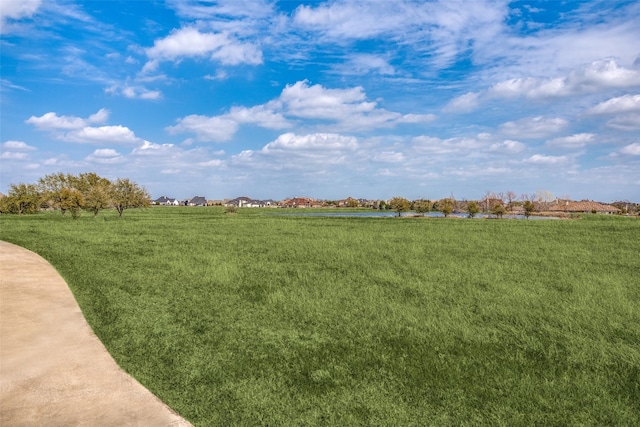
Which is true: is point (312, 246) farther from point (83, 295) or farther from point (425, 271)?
point (83, 295)

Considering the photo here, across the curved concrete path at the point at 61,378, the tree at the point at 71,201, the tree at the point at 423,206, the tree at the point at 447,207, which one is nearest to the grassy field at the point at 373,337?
the curved concrete path at the point at 61,378

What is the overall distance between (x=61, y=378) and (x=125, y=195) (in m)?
47.0

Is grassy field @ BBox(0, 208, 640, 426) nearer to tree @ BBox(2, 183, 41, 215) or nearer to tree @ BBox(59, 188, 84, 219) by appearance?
tree @ BBox(59, 188, 84, 219)

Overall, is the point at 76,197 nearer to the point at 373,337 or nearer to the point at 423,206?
the point at 373,337

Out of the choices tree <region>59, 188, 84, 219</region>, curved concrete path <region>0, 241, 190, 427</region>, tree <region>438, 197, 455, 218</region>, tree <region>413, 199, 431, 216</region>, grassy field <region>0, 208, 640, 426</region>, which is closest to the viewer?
curved concrete path <region>0, 241, 190, 427</region>

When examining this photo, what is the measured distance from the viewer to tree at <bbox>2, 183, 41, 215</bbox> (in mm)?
46572

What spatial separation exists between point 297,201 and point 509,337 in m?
182

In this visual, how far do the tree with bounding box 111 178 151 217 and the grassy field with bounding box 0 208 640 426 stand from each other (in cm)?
3612

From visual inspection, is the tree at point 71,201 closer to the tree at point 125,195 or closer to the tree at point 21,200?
the tree at point 125,195

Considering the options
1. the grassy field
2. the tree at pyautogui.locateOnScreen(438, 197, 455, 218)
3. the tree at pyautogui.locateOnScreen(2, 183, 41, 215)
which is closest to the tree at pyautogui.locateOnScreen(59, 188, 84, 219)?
the tree at pyautogui.locateOnScreen(2, 183, 41, 215)

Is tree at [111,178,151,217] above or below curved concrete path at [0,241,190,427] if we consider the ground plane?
above

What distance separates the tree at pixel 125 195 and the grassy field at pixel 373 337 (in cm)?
3612

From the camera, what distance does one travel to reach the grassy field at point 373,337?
13.3 ft

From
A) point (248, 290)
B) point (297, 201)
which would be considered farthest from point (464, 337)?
point (297, 201)
